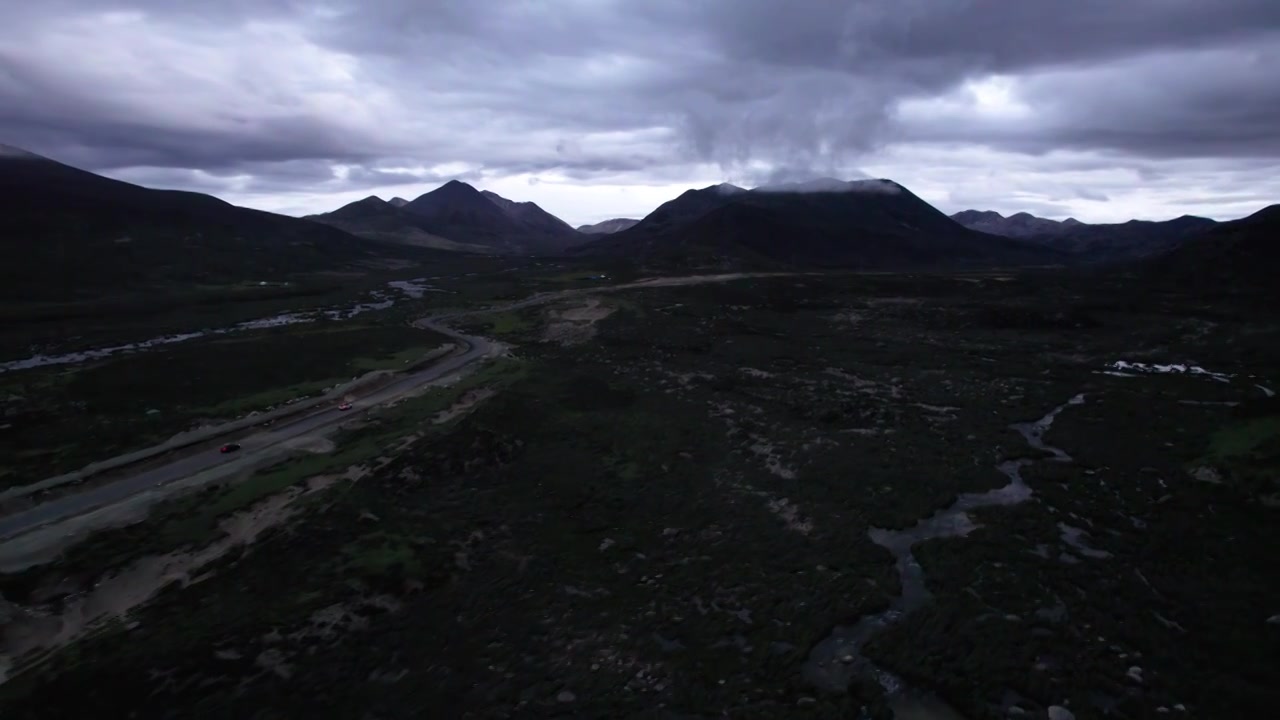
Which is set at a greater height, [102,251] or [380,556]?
[102,251]

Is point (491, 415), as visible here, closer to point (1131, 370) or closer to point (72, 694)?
point (72, 694)

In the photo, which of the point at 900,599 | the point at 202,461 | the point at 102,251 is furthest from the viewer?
the point at 102,251

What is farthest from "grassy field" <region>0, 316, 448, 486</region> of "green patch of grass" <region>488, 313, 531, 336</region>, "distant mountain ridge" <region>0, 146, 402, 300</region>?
"distant mountain ridge" <region>0, 146, 402, 300</region>

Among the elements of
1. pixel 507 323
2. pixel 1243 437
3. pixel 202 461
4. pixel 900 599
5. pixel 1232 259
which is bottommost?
pixel 202 461

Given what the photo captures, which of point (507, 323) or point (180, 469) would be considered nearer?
point (180, 469)

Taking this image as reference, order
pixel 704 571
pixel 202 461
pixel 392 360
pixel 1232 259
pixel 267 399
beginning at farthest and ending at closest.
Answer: pixel 1232 259 < pixel 392 360 < pixel 267 399 < pixel 202 461 < pixel 704 571

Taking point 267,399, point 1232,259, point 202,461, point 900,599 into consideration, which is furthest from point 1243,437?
point 1232,259

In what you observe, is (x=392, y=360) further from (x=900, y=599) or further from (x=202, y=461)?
(x=900, y=599)
